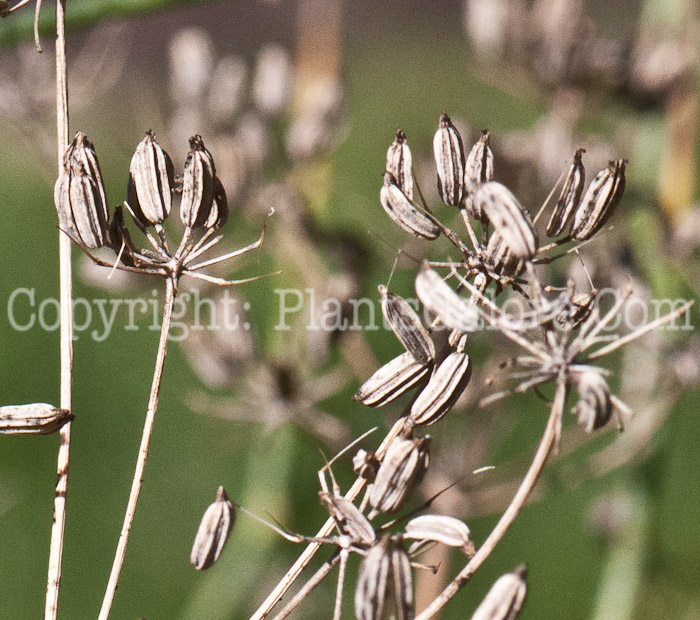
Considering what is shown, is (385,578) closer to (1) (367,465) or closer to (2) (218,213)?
(1) (367,465)

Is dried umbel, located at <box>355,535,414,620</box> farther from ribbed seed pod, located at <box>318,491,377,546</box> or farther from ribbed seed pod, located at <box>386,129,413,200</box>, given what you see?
ribbed seed pod, located at <box>386,129,413,200</box>

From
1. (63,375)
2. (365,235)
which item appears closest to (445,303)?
(63,375)

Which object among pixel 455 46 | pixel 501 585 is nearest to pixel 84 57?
pixel 501 585

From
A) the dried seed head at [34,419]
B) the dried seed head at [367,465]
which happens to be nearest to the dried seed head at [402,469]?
the dried seed head at [367,465]

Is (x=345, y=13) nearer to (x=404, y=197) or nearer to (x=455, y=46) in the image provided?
(x=455, y=46)

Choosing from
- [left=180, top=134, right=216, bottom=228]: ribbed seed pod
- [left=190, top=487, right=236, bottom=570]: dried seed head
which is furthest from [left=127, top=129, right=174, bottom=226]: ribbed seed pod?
[left=190, top=487, right=236, bottom=570]: dried seed head
